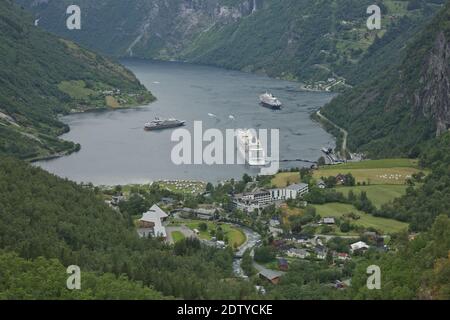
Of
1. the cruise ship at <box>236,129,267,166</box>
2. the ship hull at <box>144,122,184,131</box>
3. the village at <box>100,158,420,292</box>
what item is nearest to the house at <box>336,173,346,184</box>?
the village at <box>100,158,420,292</box>

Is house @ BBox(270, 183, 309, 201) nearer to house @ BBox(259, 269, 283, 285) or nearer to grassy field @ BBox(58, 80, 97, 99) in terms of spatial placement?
house @ BBox(259, 269, 283, 285)

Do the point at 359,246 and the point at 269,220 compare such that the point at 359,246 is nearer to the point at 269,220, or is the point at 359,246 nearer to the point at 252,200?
the point at 269,220

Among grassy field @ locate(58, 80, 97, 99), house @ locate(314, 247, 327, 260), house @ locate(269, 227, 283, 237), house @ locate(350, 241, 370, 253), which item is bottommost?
house @ locate(269, 227, 283, 237)

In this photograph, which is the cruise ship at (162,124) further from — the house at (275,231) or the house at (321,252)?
the house at (321,252)
